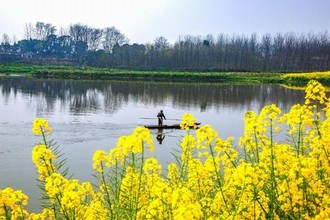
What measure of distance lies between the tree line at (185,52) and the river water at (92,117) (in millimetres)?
43442

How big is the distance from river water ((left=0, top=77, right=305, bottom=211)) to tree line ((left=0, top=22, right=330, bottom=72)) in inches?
1710

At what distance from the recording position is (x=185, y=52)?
9081cm

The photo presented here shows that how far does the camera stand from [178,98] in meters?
37.5

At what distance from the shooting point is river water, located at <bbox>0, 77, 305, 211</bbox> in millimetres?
14365

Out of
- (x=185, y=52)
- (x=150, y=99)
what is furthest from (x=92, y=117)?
(x=185, y=52)

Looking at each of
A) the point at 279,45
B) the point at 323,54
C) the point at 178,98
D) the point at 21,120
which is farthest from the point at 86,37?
the point at 21,120

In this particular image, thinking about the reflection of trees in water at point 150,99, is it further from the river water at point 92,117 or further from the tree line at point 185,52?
the tree line at point 185,52

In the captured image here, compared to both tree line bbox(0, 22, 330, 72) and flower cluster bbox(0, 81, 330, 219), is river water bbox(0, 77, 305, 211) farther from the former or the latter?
tree line bbox(0, 22, 330, 72)

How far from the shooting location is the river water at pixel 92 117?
14.4 m

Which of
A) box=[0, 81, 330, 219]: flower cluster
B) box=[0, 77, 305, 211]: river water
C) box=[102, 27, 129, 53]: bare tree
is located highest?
box=[102, 27, 129, 53]: bare tree

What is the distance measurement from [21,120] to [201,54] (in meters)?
71.5

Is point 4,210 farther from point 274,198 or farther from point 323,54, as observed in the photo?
point 323,54

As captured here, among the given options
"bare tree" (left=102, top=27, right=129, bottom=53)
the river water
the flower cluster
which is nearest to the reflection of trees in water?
the river water

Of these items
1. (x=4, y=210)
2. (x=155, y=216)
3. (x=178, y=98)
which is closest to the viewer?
(x=4, y=210)
